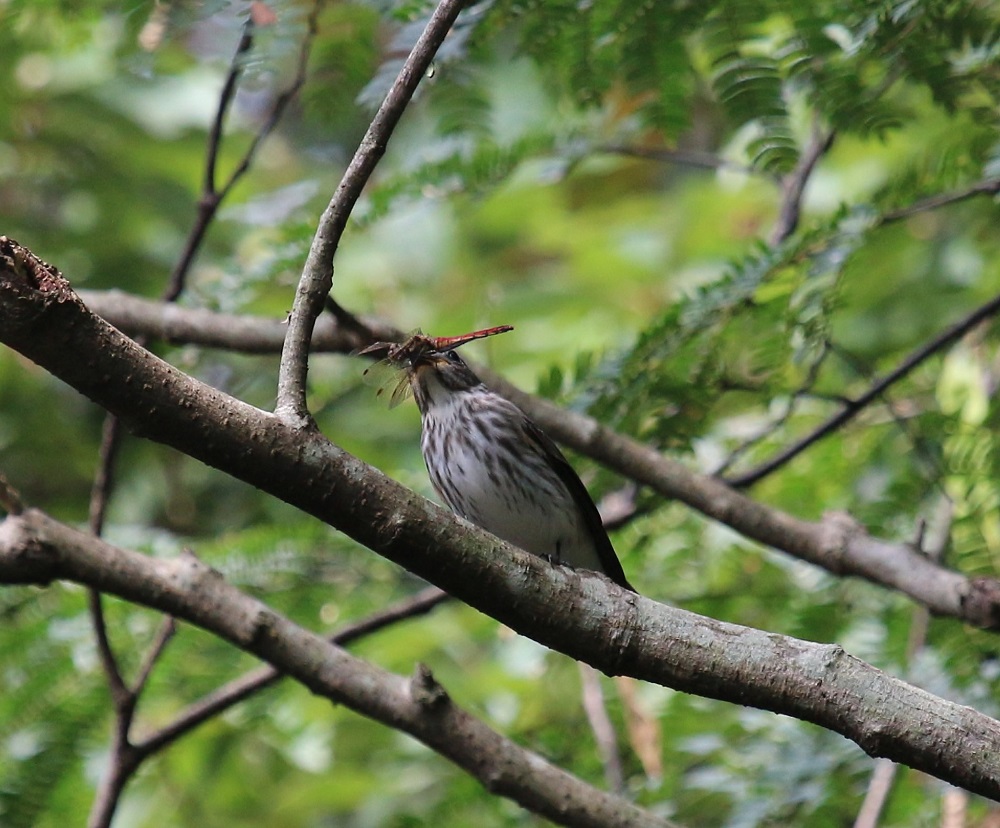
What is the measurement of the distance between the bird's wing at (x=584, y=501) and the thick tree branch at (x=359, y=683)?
0.84m

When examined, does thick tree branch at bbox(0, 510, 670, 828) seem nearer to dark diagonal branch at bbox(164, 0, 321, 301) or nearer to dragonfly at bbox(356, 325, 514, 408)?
dragonfly at bbox(356, 325, 514, 408)

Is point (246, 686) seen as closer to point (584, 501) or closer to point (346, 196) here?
point (584, 501)

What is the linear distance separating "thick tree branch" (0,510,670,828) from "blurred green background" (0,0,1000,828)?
0.74 metres

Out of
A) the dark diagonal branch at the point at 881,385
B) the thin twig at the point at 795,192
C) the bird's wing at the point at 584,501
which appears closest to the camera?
the dark diagonal branch at the point at 881,385

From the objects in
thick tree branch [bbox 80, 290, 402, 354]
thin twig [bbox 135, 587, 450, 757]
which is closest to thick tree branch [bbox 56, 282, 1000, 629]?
thick tree branch [bbox 80, 290, 402, 354]

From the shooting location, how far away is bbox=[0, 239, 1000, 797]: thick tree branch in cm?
178

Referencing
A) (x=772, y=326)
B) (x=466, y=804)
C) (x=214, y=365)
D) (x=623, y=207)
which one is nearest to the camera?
(x=772, y=326)

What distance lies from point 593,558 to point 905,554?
0.96 m

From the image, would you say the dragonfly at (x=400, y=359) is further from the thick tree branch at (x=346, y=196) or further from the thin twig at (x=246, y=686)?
the thick tree branch at (x=346, y=196)

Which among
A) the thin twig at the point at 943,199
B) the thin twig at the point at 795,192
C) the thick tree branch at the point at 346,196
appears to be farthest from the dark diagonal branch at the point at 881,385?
the thick tree branch at the point at 346,196

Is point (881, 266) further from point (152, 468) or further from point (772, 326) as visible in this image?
point (152, 468)

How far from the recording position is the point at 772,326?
347cm

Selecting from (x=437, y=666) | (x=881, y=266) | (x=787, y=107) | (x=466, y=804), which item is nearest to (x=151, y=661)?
(x=466, y=804)

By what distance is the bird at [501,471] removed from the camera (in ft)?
12.7
